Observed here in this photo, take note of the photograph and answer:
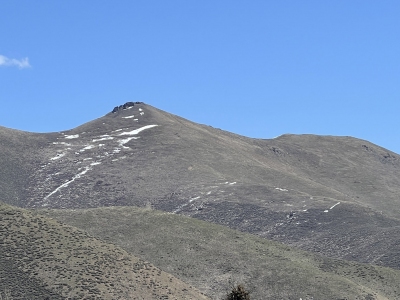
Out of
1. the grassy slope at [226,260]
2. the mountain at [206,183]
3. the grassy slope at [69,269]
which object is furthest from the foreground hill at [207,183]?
the grassy slope at [69,269]

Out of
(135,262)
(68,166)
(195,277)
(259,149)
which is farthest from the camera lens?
(259,149)

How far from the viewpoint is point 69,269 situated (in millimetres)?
75250

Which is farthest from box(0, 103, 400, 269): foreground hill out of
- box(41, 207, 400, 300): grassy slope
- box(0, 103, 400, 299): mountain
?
box(41, 207, 400, 300): grassy slope

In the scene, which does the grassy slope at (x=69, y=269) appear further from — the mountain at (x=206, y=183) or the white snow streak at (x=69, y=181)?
the white snow streak at (x=69, y=181)

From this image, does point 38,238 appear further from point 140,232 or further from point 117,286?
point 140,232

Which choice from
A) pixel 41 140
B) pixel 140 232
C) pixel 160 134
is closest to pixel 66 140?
pixel 41 140

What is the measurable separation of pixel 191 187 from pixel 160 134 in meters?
36.2

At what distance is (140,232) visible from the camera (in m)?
99.7

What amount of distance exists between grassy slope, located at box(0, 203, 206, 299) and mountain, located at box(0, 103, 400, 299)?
26.2 meters

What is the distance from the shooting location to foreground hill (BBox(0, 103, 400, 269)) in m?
130

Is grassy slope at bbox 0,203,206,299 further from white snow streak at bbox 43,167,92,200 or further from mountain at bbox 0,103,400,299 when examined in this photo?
white snow streak at bbox 43,167,92,200

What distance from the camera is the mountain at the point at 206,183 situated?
130125mm

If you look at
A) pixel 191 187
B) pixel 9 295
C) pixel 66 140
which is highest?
pixel 66 140

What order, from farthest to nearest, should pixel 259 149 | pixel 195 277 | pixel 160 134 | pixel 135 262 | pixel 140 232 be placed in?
pixel 259 149
pixel 160 134
pixel 140 232
pixel 195 277
pixel 135 262
